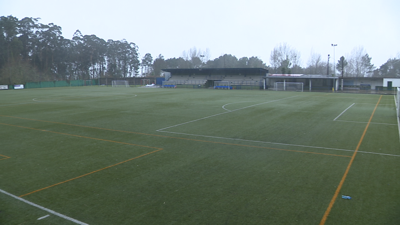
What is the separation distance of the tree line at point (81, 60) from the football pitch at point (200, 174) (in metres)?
72.5

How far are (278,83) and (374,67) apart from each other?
67.0 metres

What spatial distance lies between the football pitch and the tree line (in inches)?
2854

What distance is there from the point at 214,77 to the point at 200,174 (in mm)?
73273

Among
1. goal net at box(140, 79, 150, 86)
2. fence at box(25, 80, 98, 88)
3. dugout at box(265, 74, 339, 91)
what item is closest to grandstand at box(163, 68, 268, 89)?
dugout at box(265, 74, 339, 91)

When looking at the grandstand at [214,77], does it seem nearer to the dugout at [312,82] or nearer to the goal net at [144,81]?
the dugout at [312,82]

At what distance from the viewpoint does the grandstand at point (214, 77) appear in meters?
74.9

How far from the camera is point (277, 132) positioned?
14867 mm

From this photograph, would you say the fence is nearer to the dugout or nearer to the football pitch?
the dugout

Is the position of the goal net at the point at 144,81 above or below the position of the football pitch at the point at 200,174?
above

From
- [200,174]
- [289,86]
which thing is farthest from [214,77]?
[200,174]

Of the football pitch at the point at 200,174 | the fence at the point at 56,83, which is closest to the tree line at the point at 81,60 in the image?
the fence at the point at 56,83

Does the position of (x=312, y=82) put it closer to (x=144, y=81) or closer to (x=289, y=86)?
(x=289, y=86)

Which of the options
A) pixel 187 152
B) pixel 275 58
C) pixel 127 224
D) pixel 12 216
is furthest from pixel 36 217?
pixel 275 58

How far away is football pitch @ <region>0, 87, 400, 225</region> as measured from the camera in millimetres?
6152
